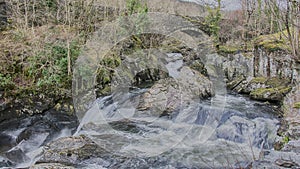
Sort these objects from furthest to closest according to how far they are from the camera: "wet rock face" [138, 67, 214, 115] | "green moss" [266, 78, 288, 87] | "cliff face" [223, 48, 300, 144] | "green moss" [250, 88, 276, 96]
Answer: "green moss" [266, 78, 288, 87] < "green moss" [250, 88, 276, 96] < "wet rock face" [138, 67, 214, 115] < "cliff face" [223, 48, 300, 144]

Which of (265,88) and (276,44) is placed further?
(276,44)

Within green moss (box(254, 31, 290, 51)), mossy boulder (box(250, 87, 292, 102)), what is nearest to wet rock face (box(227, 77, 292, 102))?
mossy boulder (box(250, 87, 292, 102))

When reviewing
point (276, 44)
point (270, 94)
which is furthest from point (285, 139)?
point (276, 44)

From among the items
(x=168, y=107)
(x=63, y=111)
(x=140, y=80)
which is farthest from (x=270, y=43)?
(x=63, y=111)

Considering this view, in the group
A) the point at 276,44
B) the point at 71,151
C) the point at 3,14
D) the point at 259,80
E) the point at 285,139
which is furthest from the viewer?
the point at 276,44

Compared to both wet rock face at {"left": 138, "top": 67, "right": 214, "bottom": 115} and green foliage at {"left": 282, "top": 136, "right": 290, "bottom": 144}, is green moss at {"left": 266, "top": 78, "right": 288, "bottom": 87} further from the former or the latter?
green foliage at {"left": 282, "top": 136, "right": 290, "bottom": 144}

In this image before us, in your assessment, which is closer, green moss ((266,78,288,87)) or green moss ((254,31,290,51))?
green moss ((266,78,288,87))

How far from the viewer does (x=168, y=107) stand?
7.43 meters

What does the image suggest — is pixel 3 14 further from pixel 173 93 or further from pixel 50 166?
pixel 50 166

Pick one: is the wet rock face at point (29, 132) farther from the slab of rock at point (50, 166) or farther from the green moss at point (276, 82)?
the green moss at point (276, 82)

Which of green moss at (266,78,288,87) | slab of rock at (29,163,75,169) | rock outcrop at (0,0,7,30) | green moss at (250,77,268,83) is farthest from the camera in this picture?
rock outcrop at (0,0,7,30)

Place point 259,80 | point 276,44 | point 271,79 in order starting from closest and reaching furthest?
1. point 271,79
2. point 259,80
3. point 276,44

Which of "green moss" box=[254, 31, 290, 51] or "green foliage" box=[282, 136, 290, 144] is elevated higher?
"green moss" box=[254, 31, 290, 51]

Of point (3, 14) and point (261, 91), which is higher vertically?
point (3, 14)
